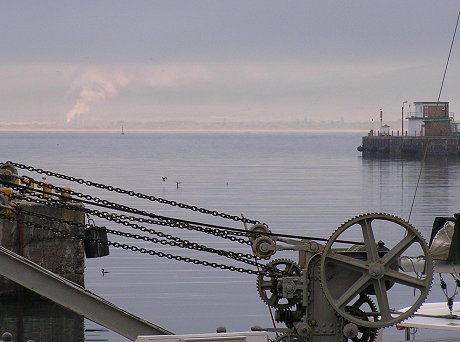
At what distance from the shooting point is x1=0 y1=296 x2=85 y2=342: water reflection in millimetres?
32594

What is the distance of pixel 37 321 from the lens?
3412 cm

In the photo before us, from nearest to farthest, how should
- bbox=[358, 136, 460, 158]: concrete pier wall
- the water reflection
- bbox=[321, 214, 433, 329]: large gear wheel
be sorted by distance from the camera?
bbox=[321, 214, 433, 329]: large gear wheel → the water reflection → bbox=[358, 136, 460, 158]: concrete pier wall

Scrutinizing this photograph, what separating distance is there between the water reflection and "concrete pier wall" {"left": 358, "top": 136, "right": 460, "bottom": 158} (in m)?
127

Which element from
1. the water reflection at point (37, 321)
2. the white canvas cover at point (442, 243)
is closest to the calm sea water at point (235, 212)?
the water reflection at point (37, 321)

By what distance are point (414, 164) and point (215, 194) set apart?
72828 millimetres

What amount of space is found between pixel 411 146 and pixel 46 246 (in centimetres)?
14243

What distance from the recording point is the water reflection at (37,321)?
32.6 metres

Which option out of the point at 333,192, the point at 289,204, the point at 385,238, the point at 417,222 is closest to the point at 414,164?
the point at 333,192

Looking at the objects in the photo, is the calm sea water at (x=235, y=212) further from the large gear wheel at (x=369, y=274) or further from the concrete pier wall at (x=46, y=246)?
the large gear wheel at (x=369, y=274)

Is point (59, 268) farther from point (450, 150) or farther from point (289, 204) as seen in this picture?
point (450, 150)

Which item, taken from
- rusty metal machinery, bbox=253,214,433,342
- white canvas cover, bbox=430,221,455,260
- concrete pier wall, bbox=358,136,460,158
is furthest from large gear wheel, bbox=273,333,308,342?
concrete pier wall, bbox=358,136,460,158

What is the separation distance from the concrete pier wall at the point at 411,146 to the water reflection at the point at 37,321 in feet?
418

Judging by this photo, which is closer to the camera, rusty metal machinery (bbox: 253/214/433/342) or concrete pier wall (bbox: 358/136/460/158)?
rusty metal machinery (bbox: 253/214/433/342)

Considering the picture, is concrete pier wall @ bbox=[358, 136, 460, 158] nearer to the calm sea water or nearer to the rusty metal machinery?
the calm sea water
